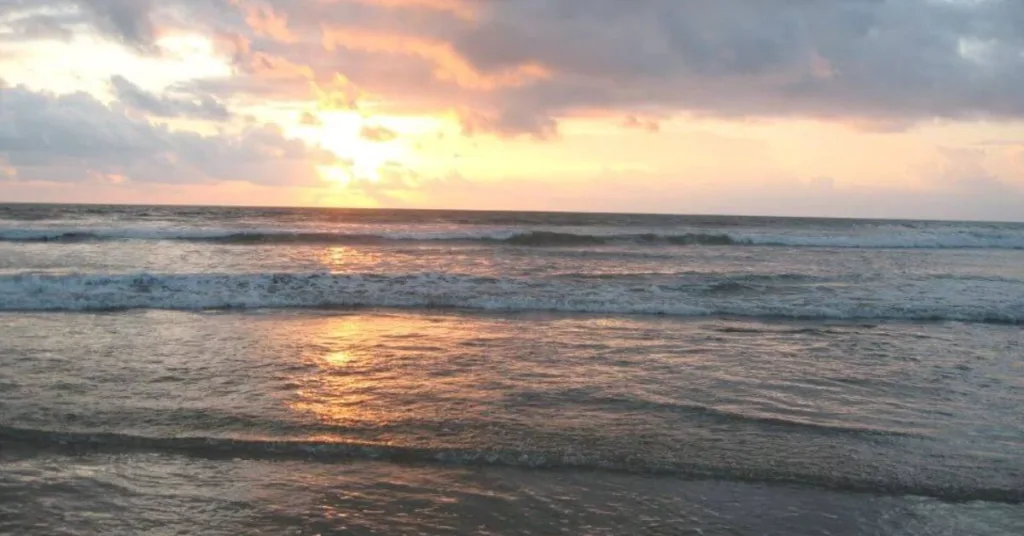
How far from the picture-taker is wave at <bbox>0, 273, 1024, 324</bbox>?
48.9ft

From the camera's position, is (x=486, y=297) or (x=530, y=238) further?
(x=530, y=238)

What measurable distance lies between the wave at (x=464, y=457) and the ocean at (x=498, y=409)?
2 cm

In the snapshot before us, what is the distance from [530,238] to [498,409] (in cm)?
2911

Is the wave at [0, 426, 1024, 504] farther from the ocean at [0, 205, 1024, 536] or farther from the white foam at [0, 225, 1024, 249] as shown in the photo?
the white foam at [0, 225, 1024, 249]

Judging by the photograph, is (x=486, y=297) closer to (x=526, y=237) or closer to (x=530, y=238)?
(x=530, y=238)

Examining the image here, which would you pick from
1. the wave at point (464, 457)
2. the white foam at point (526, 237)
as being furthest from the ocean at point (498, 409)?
the white foam at point (526, 237)

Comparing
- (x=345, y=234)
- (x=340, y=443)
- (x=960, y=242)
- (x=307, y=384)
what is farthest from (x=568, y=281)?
(x=960, y=242)

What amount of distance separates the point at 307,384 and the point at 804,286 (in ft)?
50.6

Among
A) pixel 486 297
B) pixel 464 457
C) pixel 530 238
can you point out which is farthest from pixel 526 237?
pixel 464 457

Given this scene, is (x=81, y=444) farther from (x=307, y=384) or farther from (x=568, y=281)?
(x=568, y=281)

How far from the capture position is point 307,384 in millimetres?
8172

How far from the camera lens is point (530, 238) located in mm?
36125

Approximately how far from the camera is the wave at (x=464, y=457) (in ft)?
17.7

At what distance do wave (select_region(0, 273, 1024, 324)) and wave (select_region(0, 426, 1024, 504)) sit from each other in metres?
8.93
